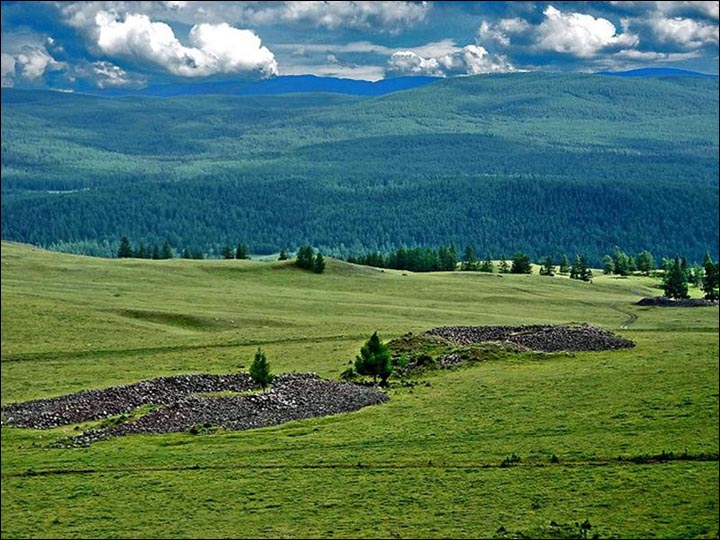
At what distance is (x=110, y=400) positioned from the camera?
55.7 meters

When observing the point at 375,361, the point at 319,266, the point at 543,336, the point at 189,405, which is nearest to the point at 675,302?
the point at 543,336

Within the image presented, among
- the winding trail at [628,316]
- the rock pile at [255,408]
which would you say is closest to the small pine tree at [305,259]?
the winding trail at [628,316]

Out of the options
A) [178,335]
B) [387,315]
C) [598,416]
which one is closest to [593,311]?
[387,315]

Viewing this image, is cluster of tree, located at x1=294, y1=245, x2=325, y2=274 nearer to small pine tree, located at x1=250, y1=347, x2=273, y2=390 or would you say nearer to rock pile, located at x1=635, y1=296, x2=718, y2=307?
rock pile, located at x1=635, y1=296, x2=718, y2=307

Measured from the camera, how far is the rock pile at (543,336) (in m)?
75.2

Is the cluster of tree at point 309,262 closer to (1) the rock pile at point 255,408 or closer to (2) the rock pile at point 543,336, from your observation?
(2) the rock pile at point 543,336

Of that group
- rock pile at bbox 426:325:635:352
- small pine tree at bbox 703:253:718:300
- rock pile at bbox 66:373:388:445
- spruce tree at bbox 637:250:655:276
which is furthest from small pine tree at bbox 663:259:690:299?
rock pile at bbox 66:373:388:445

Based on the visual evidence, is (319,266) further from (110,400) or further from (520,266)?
(110,400)

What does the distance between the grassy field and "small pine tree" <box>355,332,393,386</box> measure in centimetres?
285

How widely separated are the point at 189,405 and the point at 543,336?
3476cm

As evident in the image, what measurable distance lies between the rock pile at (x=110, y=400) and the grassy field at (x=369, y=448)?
9.45 feet

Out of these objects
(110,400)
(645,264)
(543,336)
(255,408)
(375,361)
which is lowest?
(110,400)

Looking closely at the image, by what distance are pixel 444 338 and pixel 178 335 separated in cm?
2467

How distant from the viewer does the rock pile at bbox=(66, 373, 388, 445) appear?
165ft
